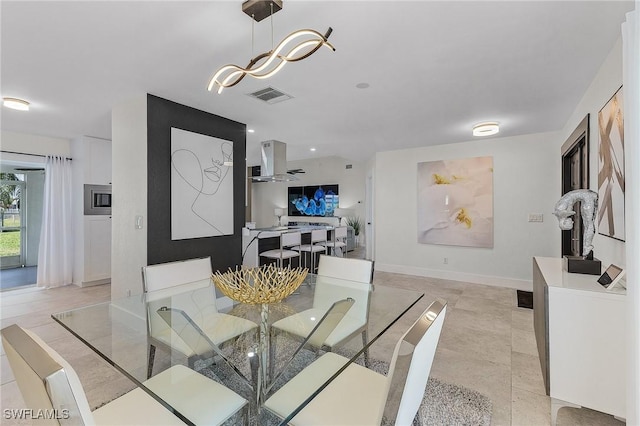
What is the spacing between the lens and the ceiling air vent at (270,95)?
9.49ft

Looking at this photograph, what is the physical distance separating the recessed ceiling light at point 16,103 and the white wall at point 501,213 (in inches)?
205

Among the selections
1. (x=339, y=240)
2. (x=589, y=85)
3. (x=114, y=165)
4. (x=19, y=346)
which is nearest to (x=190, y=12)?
(x=19, y=346)

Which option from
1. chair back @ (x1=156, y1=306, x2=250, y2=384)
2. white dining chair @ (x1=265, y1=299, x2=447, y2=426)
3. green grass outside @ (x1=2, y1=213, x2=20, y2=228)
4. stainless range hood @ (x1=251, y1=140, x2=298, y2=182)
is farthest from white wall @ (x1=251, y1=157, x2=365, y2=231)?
white dining chair @ (x1=265, y1=299, x2=447, y2=426)

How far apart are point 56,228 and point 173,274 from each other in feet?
13.1

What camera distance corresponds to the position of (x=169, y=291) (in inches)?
86.4

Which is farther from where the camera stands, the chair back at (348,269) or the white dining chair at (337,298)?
the chair back at (348,269)

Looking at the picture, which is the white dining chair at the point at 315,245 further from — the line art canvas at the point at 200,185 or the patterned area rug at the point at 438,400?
the patterned area rug at the point at 438,400

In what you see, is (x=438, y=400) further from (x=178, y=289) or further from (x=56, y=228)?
(x=56, y=228)

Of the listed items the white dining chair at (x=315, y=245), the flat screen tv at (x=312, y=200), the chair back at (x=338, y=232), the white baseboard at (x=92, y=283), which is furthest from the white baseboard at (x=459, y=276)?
the white baseboard at (x=92, y=283)

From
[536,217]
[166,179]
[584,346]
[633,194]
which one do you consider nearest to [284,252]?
[166,179]

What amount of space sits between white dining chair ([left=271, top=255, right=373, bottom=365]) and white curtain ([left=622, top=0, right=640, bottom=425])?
110 cm

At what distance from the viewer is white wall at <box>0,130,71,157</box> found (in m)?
4.43

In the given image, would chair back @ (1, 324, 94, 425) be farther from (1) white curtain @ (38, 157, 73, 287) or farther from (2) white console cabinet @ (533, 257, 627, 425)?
(1) white curtain @ (38, 157, 73, 287)

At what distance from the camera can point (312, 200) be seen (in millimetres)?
8484
